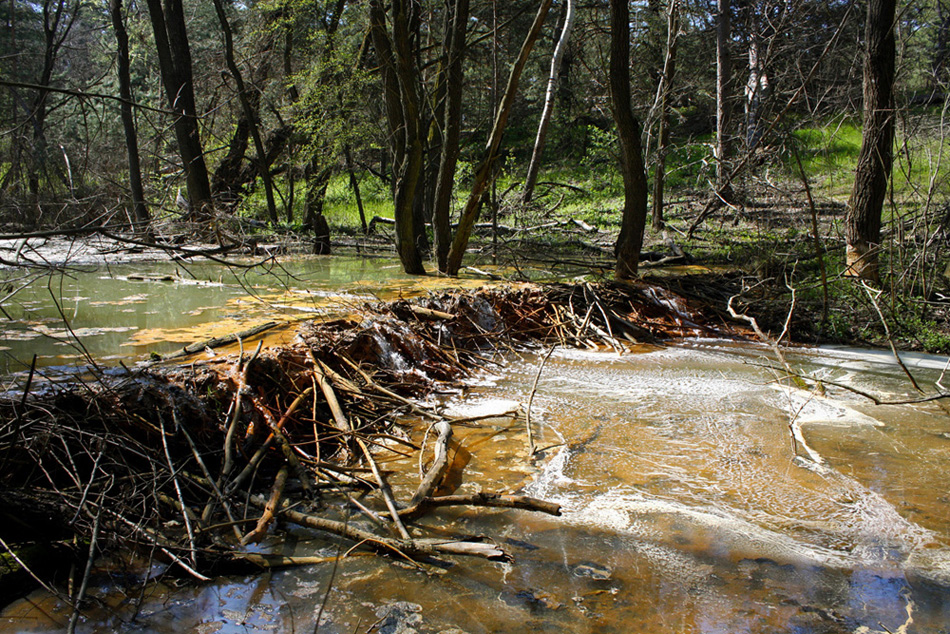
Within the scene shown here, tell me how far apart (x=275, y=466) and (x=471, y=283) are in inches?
223

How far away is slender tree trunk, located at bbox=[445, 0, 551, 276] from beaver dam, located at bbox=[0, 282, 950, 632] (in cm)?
463

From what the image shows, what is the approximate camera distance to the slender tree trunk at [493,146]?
9.44 m

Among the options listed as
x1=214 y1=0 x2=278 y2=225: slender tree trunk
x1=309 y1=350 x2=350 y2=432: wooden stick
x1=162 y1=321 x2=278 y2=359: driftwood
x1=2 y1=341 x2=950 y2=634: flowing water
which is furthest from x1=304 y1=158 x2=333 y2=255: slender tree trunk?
x1=2 y1=341 x2=950 y2=634: flowing water

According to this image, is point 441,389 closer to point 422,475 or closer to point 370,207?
point 422,475

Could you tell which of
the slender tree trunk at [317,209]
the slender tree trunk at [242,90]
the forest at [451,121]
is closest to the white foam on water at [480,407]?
the forest at [451,121]

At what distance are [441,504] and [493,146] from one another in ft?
24.4

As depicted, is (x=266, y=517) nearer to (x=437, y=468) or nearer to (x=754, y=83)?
(x=437, y=468)

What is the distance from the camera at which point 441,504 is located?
3.43 metres

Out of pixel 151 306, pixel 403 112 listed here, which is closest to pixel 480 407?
pixel 151 306

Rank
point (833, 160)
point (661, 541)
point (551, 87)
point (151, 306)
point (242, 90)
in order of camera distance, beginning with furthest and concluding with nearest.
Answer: point (833, 160) → point (242, 90) → point (551, 87) → point (151, 306) → point (661, 541)

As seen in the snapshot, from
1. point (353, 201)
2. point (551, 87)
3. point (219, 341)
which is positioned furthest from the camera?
point (353, 201)

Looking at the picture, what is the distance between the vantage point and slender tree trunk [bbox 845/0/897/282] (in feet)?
28.9

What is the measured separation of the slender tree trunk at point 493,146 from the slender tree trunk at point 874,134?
4608 millimetres

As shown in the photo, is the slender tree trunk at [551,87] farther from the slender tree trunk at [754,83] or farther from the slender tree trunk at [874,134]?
the slender tree trunk at [754,83]
